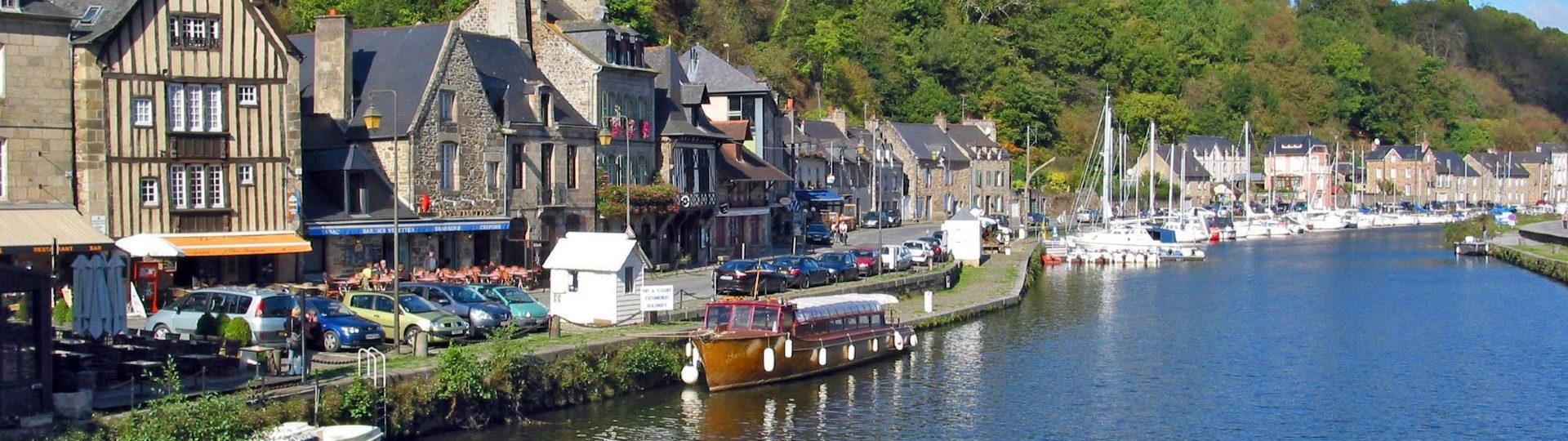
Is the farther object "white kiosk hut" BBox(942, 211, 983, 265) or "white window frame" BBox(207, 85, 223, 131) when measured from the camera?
"white kiosk hut" BBox(942, 211, 983, 265)

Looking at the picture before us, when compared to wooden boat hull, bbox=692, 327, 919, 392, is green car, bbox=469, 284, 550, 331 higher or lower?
higher

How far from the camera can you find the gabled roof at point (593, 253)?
39.1m

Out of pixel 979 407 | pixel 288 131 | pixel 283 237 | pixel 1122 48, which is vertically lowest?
pixel 979 407

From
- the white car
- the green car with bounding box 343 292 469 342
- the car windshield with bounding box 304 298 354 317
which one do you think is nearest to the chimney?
the green car with bounding box 343 292 469 342

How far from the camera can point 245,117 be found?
4284 centimetres

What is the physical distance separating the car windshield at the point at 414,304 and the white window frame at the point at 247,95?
9882 millimetres

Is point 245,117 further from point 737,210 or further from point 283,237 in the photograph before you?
point 737,210

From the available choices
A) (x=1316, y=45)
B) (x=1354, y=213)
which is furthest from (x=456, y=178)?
(x=1316, y=45)

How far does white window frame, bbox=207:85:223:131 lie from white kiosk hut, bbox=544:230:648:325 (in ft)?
32.2

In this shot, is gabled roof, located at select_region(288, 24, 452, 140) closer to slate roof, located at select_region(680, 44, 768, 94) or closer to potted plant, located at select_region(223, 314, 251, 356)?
potted plant, located at select_region(223, 314, 251, 356)

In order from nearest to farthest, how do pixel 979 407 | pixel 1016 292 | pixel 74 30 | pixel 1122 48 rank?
1. pixel 979 407
2. pixel 74 30
3. pixel 1016 292
4. pixel 1122 48

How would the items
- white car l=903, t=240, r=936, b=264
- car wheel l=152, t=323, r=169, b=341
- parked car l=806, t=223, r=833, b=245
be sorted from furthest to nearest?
parked car l=806, t=223, r=833, b=245, white car l=903, t=240, r=936, b=264, car wheel l=152, t=323, r=169, b=341

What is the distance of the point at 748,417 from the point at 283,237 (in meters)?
16.1

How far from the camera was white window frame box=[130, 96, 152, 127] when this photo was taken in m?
40.5
